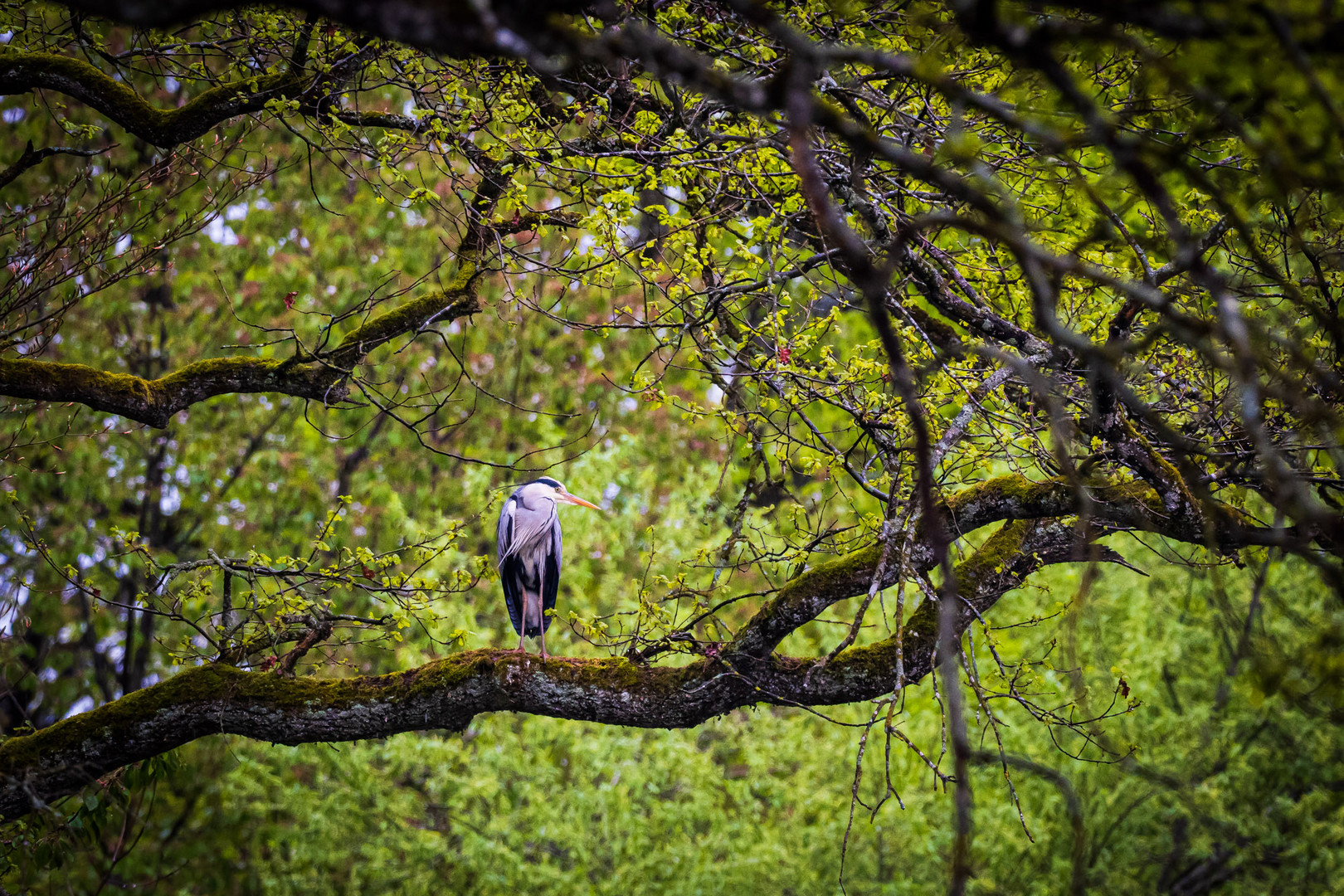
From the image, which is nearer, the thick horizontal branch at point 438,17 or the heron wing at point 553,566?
the thick horizontal branch at point 438,17

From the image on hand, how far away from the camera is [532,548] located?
5988 millimetres

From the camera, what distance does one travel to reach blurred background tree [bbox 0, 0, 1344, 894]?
1733 millimetres

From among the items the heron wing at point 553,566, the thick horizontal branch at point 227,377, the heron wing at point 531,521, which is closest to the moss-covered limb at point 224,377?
the thick horizontal branch at point 227,377

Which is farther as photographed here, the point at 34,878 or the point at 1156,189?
the point at 34,878

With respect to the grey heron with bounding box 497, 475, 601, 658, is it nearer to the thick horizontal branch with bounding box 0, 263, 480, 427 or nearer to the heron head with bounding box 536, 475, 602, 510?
the heron head with bounding box 536, 475, 602, 510

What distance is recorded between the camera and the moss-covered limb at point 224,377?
12.5ft

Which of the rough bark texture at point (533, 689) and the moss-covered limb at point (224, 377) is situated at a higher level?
the moss-covered limb at point (224, 377)

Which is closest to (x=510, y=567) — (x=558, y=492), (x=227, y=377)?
(x=558, y=492)

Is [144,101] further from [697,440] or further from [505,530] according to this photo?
[697,440]

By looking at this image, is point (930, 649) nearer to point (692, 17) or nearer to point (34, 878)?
point (692, 17)

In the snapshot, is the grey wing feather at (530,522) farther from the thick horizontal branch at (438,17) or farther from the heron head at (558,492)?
the thick horizontal branch at (438,17)

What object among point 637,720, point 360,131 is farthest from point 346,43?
point 637,720

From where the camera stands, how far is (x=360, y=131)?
4469mm

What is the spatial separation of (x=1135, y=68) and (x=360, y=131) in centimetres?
325
